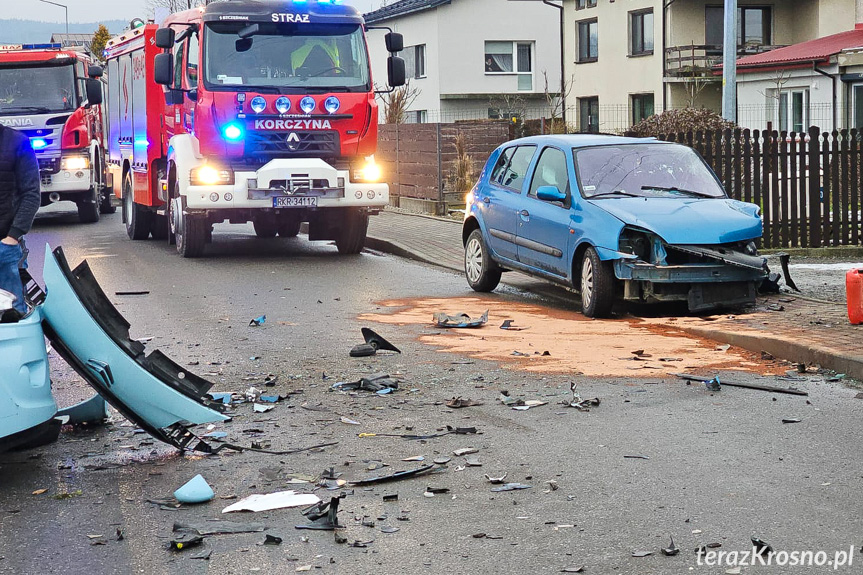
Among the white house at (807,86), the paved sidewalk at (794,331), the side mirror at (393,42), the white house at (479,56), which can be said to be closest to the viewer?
the paved sidewalk at (794,331)

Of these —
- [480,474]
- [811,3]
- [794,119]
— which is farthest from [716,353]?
[811,3]

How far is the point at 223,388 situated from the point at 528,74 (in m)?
48.9

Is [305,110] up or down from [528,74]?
down

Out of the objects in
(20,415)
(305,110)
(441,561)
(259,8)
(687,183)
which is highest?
(259,8)

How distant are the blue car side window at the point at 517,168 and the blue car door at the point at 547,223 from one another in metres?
0.26

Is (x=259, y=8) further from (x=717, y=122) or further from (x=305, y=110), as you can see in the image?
(x=717, y=122)

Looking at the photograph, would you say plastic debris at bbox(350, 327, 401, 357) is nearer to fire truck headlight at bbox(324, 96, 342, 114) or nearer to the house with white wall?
fire truck headlight at bbox(324, 96, 342, 114)

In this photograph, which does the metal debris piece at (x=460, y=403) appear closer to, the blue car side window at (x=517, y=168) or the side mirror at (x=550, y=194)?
the side mirror at (x=550, y=194)

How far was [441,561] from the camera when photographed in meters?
4.76

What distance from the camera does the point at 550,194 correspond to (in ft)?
38.2

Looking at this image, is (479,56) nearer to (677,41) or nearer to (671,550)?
(677,41)

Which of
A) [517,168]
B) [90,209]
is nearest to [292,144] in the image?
[517,168]
